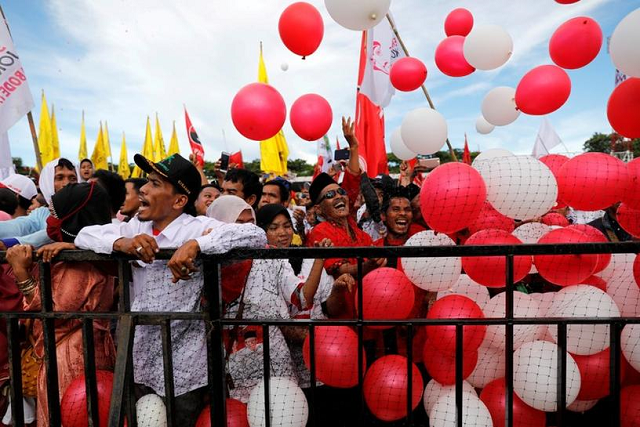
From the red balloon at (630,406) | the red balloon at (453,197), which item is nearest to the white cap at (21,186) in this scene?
the red balloon at (453,197)

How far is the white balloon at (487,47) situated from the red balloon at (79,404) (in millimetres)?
4904

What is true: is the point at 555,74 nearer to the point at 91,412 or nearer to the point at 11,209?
the point at 91,412

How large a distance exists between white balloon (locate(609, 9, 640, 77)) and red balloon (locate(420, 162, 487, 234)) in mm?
1356

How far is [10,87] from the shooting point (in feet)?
15.2

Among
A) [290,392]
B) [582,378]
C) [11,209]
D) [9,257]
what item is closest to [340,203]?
[290,392]

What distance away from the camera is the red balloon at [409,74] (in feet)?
17.8

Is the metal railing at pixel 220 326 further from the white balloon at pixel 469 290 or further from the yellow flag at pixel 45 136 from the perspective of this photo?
the yellow flag at pixel 45 136

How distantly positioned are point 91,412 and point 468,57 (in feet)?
16.5

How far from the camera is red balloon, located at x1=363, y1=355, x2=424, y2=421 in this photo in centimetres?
210

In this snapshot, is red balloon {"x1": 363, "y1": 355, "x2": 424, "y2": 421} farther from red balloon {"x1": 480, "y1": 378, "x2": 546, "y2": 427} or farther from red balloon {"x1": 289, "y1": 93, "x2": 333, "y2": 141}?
red balloon {"x1": 289, "y1": 93, "x2": 333, "y2": 141}

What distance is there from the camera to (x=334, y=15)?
→ 4.53m

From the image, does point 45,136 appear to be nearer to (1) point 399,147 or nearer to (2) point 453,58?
(1) point 399,147

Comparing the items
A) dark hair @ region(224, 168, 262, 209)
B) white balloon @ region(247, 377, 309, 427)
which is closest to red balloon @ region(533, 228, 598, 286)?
white balloon @ region(247, 377, 309, 427)

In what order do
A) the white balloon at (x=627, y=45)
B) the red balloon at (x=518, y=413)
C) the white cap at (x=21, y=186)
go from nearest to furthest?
1. the red balloon at (x=518, y=413)
2. the white balloon at (x=627, y=45)
3. the white cap at (x=21, y=186)
